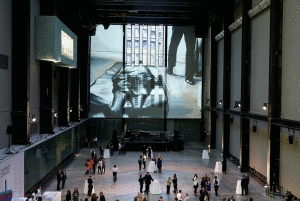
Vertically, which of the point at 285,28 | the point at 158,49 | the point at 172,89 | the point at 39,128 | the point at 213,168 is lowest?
the point at 213,168

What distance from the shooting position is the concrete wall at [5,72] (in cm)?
1385

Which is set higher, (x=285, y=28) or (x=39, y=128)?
(x=285, y=28)

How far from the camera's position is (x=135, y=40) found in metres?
33.1

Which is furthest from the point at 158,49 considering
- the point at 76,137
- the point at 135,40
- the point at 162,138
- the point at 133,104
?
the point at 76,137

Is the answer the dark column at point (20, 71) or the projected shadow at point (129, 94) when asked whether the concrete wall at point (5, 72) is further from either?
the projected shadow at point (129, 94)

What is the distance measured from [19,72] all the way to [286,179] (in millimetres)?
15383

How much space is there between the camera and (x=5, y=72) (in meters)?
14.2

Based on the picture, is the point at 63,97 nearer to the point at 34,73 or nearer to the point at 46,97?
the point at 46,97

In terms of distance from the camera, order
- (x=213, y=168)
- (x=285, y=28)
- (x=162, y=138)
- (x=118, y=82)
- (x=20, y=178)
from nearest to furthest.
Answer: (x=20, y=178) → (x=285, y=28) → (x=213, y=168) → (x=162, y=138) → (x=118, y=82)

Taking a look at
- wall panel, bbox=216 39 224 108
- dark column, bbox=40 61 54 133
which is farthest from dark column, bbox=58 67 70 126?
wall panel, bbox=216 39 224 108

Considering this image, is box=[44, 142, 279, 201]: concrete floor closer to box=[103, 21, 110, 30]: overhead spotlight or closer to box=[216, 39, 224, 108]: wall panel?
box=[216, 39, 224, 108]: wall panel

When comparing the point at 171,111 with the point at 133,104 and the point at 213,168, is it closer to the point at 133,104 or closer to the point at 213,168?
the point at 133,104

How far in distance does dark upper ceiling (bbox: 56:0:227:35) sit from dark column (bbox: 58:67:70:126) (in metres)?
5.09

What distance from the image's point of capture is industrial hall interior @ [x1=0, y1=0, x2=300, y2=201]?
1412 centimetres
